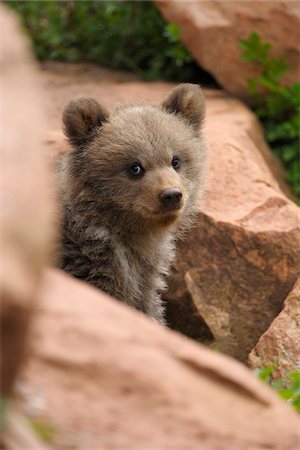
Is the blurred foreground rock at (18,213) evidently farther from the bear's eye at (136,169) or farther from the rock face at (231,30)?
the rock face at (231,30)

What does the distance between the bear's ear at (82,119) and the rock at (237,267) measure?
1.41m

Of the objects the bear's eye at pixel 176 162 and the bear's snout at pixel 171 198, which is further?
the bear's eye at pixel 176 162

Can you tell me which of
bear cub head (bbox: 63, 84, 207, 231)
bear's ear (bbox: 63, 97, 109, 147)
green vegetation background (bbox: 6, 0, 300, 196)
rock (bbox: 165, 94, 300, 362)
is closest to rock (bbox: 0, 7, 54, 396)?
bear cub head (bbox: 63, 84, 207, 231)

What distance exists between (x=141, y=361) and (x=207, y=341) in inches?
165

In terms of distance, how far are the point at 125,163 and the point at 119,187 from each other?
176 mm

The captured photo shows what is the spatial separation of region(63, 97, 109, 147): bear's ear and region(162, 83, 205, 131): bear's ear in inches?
23.3

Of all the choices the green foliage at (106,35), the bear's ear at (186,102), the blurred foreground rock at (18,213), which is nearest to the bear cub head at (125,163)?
the bear's ear at (186,102)

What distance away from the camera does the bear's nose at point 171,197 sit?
21.1 feet

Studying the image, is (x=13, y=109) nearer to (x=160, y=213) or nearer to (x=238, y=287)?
(x=160, y=213)

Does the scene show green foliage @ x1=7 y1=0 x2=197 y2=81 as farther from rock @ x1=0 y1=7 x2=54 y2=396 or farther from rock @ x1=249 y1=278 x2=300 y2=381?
rock @ x1=0 y1=7 x2=54 y2=396

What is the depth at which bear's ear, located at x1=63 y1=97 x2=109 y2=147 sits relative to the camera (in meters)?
6.86

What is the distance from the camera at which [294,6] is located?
989 cm

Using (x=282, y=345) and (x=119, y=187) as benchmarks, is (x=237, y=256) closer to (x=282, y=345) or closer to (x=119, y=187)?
(x=282, y=345)

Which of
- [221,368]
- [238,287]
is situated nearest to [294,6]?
[238,287]
